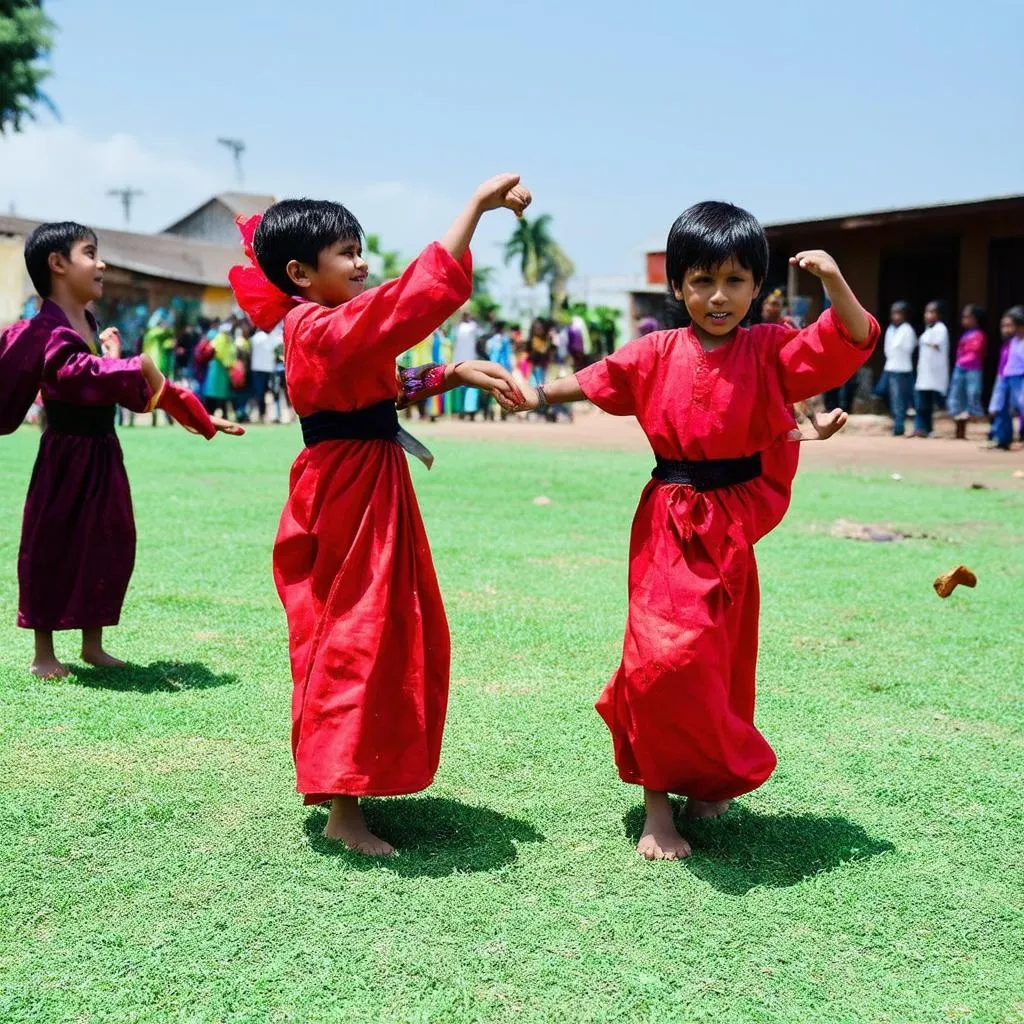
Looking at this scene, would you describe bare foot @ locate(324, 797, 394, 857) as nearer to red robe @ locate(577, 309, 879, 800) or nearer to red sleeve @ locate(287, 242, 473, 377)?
red robe @ locate(577, 309, 879, 800)

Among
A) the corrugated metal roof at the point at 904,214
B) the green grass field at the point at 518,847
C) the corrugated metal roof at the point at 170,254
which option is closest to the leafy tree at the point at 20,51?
the corrugated metal roof at the point at 170,254

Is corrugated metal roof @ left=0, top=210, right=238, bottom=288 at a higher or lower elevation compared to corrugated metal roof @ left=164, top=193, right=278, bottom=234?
lower

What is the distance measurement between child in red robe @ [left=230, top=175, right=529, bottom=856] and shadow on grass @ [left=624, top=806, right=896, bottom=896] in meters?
0.73

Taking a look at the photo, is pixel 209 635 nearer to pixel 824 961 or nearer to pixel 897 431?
pixel 824 961

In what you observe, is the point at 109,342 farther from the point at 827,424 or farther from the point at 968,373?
the point at 968,373

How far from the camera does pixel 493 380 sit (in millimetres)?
3285

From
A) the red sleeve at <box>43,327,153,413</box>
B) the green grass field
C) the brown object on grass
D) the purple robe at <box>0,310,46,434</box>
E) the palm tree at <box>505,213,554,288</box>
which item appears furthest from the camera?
the palm tree at <box>505,213,554,288</box>

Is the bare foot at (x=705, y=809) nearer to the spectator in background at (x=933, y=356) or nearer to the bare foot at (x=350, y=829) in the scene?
the bare foot at (x=350, y=829)

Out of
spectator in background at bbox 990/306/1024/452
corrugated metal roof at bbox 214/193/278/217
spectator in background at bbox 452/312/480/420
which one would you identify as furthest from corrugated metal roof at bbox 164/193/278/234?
spectator in background at bbox 990/306/1024/452

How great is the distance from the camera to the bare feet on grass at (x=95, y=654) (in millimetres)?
5066

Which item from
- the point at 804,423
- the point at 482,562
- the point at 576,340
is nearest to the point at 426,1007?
the point at 804,423

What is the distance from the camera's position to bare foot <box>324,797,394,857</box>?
3285mm

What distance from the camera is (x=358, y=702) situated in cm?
326

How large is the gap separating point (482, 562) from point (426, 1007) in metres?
5.08
